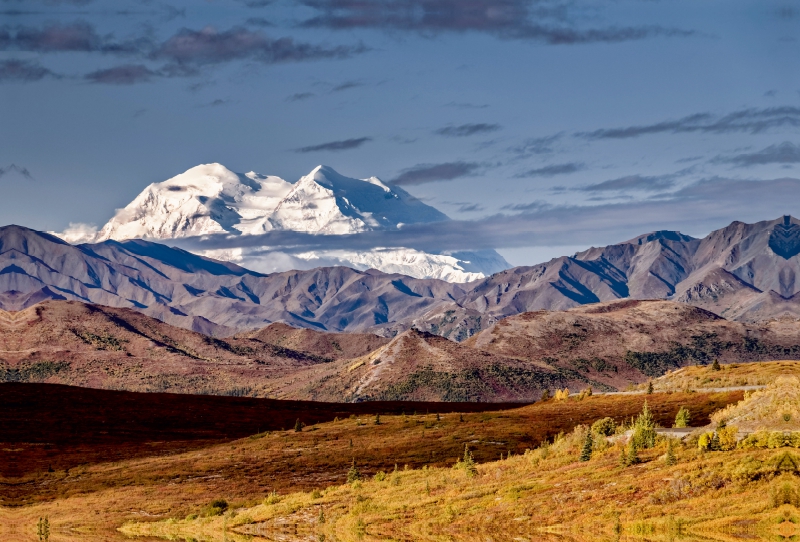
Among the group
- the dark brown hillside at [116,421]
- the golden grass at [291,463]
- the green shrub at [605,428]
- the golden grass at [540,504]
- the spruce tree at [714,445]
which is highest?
the spruce tree at [714,445]

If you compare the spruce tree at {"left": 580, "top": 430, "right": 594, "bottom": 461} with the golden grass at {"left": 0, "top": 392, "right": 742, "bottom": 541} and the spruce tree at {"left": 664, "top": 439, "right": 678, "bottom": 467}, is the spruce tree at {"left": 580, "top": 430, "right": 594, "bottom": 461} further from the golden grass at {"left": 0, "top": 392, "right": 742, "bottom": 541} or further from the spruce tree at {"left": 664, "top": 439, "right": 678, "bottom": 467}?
the spruce tree at {"left": 664, "top": 439, "right": 678, "bottom": 467}

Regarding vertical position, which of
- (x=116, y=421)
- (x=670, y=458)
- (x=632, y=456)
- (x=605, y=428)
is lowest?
(x=116, y=421)

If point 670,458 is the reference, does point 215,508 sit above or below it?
below

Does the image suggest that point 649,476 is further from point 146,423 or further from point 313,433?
point 146,423

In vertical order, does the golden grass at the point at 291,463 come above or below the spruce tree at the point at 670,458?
below

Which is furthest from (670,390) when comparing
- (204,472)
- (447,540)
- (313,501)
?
(447,540)

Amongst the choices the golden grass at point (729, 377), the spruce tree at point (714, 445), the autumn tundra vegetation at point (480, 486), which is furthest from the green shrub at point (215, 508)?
the golden grass at point (729, 377)

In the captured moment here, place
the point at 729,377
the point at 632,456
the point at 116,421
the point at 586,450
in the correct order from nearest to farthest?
1. the point at 632,456
2. the point at 586,450
3. the point at 729,377
4. the point at 116,421

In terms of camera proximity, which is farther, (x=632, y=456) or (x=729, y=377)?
(x=729, y=377)

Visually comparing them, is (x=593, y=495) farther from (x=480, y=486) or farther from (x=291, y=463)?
(x=291, y=463)

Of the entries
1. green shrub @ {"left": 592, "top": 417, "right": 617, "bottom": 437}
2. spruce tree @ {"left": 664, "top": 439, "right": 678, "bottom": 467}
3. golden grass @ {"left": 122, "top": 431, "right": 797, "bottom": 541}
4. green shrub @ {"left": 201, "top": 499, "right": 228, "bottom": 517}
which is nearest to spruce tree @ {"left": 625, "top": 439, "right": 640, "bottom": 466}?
golden grass @ {"left": 122, "top": 431, "right": 797, "bottom": 541}

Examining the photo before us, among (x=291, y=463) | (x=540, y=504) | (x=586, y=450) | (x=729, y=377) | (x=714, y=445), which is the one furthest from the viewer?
(x=729, y=377)

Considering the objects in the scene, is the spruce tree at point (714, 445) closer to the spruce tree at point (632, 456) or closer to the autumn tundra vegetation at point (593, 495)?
the autumn tundra vegetation at point (593, 495)

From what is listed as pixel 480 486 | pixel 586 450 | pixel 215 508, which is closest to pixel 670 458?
pixel 586 450
